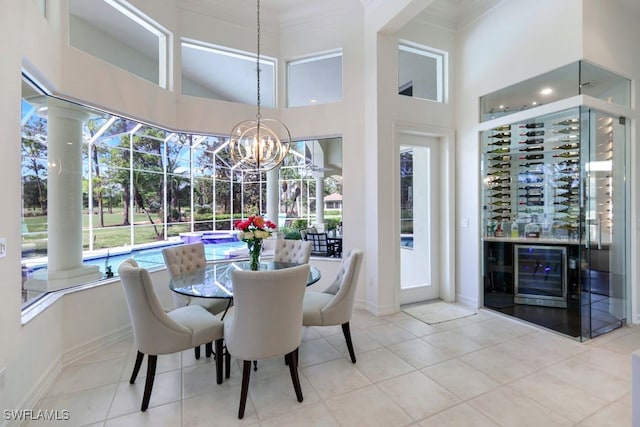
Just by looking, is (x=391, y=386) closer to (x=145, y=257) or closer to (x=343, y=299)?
(x=343, y=299)

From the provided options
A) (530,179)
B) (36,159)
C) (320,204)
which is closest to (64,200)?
(36,159)

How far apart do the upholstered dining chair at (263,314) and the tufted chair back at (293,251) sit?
1.62m

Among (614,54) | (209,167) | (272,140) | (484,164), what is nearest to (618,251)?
(484,164)

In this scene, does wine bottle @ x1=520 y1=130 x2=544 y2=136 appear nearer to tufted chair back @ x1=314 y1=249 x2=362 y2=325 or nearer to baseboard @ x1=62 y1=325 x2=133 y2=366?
tufted chair back @ x1=314 y1=249 x2=362 y2=325

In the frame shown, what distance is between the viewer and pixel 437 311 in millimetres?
4164

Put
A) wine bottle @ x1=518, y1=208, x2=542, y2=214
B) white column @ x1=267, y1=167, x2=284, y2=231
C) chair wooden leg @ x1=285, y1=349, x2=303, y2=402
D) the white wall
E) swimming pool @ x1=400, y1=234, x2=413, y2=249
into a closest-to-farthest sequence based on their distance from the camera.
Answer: chair wooden leg @ x1=285, y1=349, x2=303, y2=402
the white wall
wine bottle @ x1=518, y1=208, x2=542, y2=214
swimming pool @ x1=400, y1=234, x2=413, y2=249
white column @ x1=267, y1=167, x2=284, y2=231

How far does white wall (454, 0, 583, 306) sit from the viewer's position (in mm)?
3330

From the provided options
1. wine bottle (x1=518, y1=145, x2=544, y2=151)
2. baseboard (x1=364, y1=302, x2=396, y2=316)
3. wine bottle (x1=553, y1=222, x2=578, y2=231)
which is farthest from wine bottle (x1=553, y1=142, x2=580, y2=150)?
baseboard (x1=364, y1=302, x2=396, y2=316)

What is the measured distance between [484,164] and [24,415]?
526 centimetres

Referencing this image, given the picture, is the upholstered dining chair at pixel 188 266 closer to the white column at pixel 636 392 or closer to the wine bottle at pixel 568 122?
the white column at pixel 636 392

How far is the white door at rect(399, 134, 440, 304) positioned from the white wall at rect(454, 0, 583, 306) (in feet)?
1.11

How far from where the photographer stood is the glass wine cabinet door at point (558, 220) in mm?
3439

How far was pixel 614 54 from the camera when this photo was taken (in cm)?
347

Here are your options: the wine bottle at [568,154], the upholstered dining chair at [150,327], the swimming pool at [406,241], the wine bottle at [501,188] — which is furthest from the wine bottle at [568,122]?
the upholstered dining chair at [150,327]
